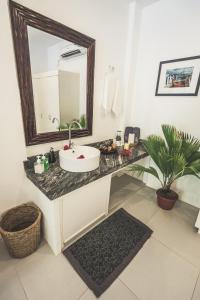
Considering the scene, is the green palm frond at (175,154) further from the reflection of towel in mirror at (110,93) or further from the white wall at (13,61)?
the white wall at (13,61)

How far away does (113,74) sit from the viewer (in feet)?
6.41

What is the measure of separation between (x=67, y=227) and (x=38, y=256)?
35 centimetres

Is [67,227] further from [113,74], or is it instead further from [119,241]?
[113,74]

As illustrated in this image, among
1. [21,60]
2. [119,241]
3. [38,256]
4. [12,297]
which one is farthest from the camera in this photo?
[119,241]

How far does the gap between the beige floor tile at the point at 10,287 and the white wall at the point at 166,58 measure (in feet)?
6.72

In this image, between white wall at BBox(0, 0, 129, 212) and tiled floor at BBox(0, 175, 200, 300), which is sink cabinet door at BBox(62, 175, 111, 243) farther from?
white wall at BBox(0, 0, 129, 212)

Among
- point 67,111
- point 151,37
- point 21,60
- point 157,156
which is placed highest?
point 151,37

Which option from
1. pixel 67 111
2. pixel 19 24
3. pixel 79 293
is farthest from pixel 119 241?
pixel 19 24

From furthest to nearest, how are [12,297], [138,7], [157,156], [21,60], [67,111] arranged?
[138,7] → [157,156] → [67,111] → [21,60] → [12,297]

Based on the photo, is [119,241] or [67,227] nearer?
[67,227]

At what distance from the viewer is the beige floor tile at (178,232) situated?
1.43 meters

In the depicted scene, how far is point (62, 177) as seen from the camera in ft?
4.22

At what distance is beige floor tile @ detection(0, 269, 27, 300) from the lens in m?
1.06

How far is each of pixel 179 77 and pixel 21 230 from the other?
2332 millimetres
